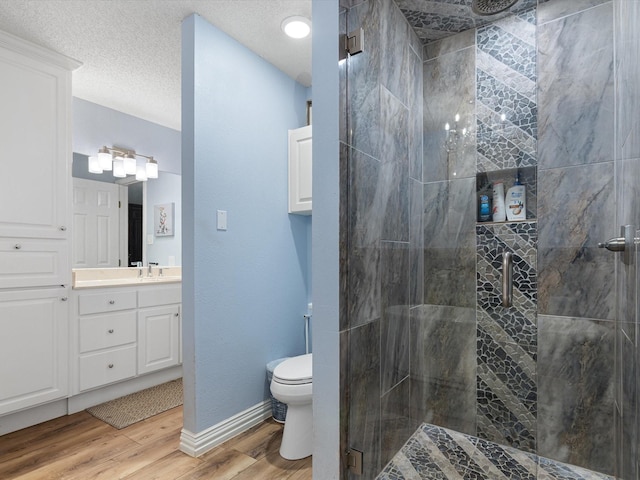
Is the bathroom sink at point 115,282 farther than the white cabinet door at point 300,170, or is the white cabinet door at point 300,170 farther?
the bathroom sink at point 115,282

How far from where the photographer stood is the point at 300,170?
2.51 meters

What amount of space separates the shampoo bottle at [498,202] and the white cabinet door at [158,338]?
98.1 inches

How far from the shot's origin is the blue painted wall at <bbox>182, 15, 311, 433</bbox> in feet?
6.38

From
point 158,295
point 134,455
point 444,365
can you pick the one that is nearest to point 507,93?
point 444,365

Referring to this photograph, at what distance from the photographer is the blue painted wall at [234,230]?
6.38 feet

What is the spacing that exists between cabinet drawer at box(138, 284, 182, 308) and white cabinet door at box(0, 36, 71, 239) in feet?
2.30

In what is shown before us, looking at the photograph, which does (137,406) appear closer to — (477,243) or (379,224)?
(379,224)

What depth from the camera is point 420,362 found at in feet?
6.24

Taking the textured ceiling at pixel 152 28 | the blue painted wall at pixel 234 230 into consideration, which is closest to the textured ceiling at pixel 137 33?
the textured ceiling at pixel 152 28

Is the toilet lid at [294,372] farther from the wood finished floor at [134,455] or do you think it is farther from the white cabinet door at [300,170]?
the white cabinet door at [300,170]

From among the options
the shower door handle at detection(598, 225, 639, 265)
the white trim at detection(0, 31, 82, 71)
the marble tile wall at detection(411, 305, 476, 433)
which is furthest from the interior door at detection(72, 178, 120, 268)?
the shower door handle at detection(598, 225, 639, 265)

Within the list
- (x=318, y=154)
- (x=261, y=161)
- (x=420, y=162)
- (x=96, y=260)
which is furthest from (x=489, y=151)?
(x=96, y=260)

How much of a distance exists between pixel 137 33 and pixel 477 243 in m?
2.28

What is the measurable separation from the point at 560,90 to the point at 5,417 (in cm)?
342
